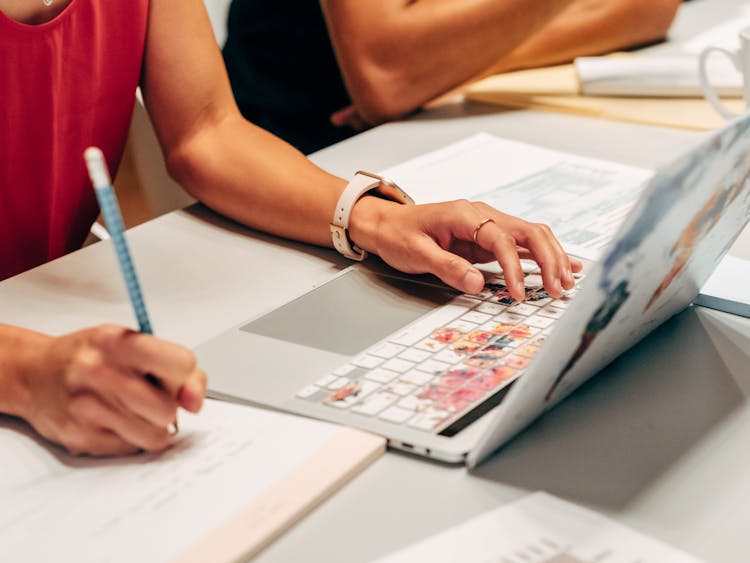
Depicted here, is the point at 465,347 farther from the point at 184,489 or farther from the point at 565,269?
the point at 184,489

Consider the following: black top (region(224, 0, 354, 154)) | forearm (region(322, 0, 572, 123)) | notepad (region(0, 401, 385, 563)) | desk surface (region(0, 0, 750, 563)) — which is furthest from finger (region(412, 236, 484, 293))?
black top (region(224, 0, 354, 154))

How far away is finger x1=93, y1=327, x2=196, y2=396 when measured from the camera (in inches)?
22.5

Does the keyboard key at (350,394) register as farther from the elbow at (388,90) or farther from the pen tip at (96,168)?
the elbow at (388,90)

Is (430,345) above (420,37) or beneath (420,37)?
beneath

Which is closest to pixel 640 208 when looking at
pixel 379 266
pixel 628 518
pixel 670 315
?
pixel 628 518

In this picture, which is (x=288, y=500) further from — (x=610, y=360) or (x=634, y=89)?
(x=634, y=89)

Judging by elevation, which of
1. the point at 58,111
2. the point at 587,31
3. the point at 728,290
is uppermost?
the point at 58,111

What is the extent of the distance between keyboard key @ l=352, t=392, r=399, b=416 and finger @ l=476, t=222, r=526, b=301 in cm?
17

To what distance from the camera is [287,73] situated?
160 cm

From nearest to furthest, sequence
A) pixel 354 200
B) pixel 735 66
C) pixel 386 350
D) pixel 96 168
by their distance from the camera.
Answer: pixel 96 168
pixel 386 350
pixel 354 200
pixel 735 66

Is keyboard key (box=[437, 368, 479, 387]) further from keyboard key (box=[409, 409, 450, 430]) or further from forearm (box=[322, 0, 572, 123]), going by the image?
forearm (box=[322, 0, 572, 123])

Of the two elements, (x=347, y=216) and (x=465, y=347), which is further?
(x=347, y=216)

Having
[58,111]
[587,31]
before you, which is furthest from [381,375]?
[587,31]

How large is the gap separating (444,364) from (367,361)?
0.06 meters
